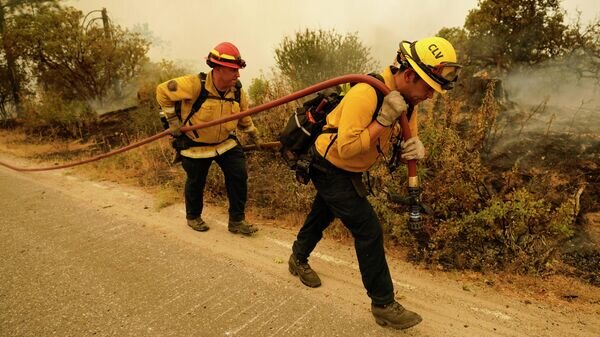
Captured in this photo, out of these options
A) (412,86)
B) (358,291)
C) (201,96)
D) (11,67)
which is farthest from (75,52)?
(412,86)

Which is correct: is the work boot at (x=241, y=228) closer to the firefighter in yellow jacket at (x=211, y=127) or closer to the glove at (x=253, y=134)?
the firefighter in yellow jacket at (x=211, y=127)

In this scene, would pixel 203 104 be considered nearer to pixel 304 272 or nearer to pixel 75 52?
pixel 304 272

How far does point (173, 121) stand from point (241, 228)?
52.9 inches

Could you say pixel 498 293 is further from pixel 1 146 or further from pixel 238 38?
pixel 238 38

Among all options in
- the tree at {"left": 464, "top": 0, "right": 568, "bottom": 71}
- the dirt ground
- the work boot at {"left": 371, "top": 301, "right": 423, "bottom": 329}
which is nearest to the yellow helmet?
the work boot at {"left": 371, "top": 301, "right": 423, "bottom": 329}

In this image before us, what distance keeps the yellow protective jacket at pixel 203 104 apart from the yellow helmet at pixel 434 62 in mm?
2126

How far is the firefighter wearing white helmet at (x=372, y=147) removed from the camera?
2.51m

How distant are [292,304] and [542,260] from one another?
87.3 inches

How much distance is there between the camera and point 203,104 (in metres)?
4.05

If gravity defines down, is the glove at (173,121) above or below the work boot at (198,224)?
above

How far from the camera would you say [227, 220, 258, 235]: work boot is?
4.50 m

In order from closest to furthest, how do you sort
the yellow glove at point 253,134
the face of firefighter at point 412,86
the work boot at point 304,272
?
the face of firefighter at point 412,86, the work boot at point 304,272, the yellow glove at point 253,134

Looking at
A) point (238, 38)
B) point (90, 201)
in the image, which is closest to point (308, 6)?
point (238, 38)

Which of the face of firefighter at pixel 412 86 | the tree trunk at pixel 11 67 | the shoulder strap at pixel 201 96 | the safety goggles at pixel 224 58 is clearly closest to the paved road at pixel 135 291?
the shoulder strap at pixel 201 96
